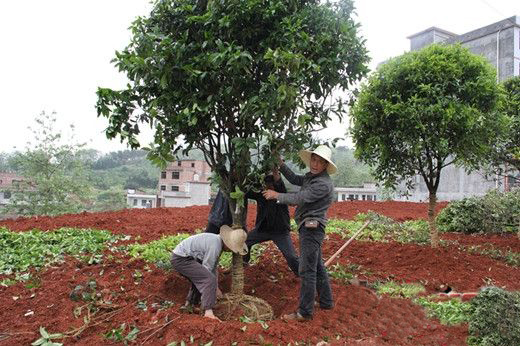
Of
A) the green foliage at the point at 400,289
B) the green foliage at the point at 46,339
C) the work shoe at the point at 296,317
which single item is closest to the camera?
the green foliage at the point at 46,339

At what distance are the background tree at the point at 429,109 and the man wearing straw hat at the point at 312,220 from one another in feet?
9.61

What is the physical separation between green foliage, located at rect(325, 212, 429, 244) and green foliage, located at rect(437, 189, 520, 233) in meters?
0.93

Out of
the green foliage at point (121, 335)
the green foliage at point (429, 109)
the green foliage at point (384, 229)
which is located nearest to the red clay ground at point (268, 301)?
the green foliage at point (121, 335)

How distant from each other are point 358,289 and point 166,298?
7.86 feet

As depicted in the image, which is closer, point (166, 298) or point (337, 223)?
point (166, 298)

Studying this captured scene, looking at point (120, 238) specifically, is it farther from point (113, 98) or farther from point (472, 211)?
point (472, 211)

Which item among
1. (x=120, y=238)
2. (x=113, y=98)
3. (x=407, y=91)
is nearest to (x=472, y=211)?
(x=407, y=91)

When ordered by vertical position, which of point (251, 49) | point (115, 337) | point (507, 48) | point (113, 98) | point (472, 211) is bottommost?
point (115, 337)

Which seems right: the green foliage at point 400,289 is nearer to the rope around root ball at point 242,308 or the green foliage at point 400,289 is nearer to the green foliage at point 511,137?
the rope around root ball at point 242,308

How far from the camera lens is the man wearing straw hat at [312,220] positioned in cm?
451

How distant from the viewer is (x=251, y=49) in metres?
4.46

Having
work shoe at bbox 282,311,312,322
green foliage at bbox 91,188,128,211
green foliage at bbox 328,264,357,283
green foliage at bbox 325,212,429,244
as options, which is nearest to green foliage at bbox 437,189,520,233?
green foliage at bbox 325,212,429,244

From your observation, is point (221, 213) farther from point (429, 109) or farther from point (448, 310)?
point (429, 109)

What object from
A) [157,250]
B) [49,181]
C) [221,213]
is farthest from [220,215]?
[49,181]
